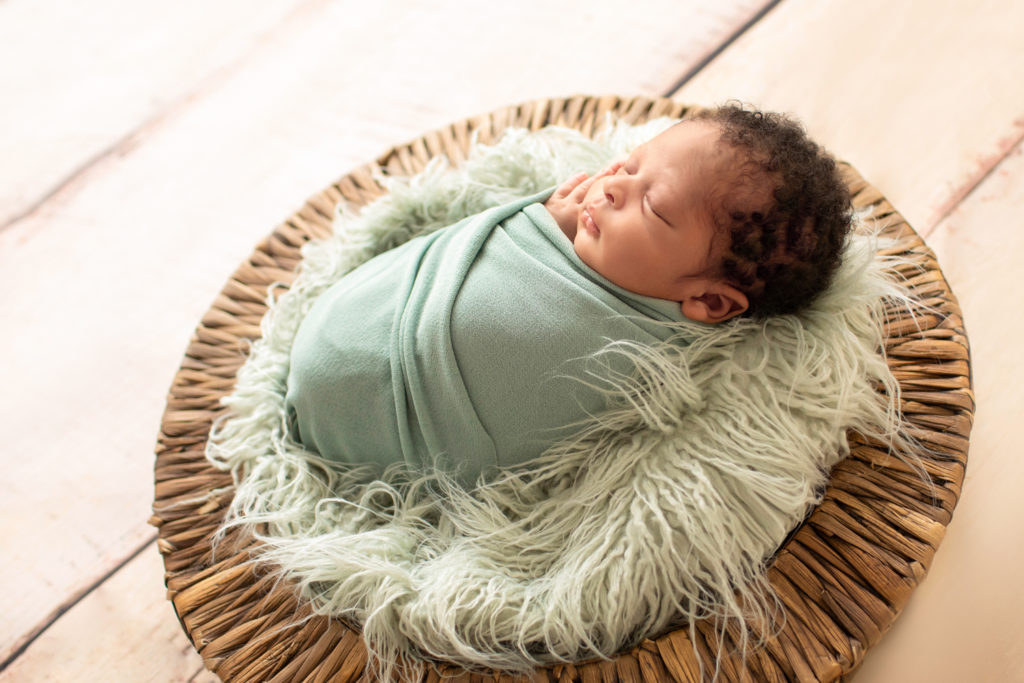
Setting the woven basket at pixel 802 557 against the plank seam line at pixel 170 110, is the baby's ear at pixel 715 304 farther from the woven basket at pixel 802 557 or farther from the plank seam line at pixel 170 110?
the plank seam line at pixel 170 110

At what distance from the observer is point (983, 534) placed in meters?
0.83

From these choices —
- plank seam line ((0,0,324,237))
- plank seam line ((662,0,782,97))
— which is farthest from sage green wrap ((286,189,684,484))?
plank seam line ((0,0,324,237))

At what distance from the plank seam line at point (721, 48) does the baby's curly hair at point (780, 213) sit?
63cm

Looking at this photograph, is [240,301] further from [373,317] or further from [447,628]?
[447,628]

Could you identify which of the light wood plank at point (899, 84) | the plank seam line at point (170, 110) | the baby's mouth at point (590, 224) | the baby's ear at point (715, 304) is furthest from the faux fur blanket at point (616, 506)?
the plank seam line at point (170, 110)

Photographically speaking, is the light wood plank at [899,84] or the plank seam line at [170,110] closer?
the light wood plank at [899,84]

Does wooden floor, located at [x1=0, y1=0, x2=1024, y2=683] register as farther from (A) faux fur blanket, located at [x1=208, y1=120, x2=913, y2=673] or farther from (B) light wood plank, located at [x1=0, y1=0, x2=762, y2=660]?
(A) faux fur blanket, located at [x1=208, y1=120, x2=913, y2=673]

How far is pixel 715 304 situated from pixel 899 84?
666 mm

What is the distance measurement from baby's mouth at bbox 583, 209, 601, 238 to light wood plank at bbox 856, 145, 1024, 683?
0.48m

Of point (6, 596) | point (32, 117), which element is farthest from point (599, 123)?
point (32, 117)

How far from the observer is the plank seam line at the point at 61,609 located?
1027 millimetres

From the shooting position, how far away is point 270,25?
1.67 metres

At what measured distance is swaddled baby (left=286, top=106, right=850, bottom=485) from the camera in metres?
0.78

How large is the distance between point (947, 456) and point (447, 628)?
0.51 meters
